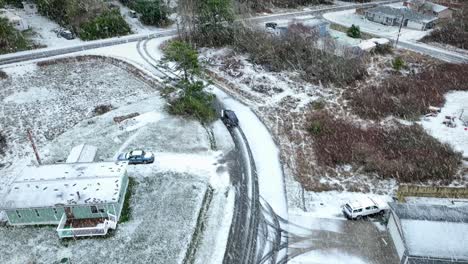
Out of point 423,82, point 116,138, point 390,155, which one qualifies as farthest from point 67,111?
point 423,82

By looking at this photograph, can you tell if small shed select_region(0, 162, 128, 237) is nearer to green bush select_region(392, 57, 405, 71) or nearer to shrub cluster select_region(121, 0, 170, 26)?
green bush select_region(392, 57, 405, 71)

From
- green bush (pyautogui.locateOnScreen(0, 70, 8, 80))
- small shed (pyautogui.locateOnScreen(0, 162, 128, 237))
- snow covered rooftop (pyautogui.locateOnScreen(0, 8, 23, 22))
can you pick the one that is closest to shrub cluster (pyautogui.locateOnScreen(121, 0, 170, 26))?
snow covered rooftop (pyautogui.locateOnScreen(0, 8, 23, 22))

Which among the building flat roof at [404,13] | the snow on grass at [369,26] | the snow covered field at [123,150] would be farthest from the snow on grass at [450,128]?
the building flat roof at [404,13]

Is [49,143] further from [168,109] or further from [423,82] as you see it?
[423,82]

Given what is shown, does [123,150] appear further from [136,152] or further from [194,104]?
[194,104]

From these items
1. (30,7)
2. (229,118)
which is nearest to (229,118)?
(229,118)

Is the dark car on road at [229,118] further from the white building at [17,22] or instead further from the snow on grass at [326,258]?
the white building at [17,22]

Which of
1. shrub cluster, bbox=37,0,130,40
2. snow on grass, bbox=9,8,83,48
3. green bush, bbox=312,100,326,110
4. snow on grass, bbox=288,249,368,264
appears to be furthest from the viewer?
shrub cluster, bbox=37,0,130,40
